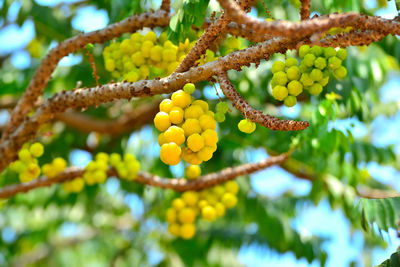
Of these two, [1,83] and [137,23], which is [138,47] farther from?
[1,83]

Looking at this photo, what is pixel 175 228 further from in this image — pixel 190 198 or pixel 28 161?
pixel 28 161

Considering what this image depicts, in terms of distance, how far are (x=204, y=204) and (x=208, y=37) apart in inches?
77.6

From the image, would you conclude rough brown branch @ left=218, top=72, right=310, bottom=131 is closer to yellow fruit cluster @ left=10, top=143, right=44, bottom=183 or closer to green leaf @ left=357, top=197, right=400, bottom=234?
green leaf @ left=357, top=197, right=400, bottom=234

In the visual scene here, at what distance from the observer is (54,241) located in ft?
23.4

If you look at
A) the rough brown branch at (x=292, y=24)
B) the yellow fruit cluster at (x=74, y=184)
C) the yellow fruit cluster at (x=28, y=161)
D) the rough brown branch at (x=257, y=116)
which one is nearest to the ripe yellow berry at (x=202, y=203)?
the yellow fruit cluster at (x=74, y=184)

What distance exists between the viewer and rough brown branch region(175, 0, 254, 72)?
162 centimetres

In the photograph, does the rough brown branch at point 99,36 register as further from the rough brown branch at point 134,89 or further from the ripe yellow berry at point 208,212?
the ripe yellow berry at point 208,212

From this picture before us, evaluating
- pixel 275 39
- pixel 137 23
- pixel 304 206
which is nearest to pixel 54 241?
pixel 304 206

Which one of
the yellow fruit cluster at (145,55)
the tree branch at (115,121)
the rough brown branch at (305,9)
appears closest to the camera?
the rough brown branch at (305,9)

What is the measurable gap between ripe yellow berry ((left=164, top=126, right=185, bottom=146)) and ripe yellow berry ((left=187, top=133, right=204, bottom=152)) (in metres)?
0.03

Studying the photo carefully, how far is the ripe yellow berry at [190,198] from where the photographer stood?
3379 millimetres

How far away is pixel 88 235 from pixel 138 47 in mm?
5660

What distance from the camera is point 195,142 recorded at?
1.46 m

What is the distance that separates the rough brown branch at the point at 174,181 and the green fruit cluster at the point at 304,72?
1253mm
